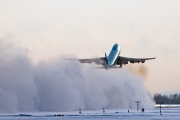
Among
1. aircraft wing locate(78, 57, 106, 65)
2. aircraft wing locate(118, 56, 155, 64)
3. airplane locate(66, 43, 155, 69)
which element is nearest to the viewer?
airplane locate(66, 43, 155, 69)

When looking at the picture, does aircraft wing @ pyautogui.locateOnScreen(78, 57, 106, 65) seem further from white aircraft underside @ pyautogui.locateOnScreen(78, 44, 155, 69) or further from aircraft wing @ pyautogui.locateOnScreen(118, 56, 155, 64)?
aircraft wing @ pyautogui.locateOnScreen(118, 56, 155, 64)

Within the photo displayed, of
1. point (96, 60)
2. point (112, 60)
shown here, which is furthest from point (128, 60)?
point (96, 60)

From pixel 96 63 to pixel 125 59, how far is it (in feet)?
27.0

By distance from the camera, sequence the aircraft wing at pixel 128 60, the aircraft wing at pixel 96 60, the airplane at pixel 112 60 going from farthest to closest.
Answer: the aircraft wing at pixel 96 60, the aircraft wing at pixel 128 60, the airplane at pixel 112 60

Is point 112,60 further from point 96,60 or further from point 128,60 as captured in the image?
point 128,60

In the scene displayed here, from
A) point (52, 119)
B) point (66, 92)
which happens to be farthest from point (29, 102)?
point (52, 119)

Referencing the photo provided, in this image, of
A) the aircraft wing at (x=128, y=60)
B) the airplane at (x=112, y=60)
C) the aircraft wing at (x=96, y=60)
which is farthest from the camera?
the aircraft wing at (x=96, y=60)

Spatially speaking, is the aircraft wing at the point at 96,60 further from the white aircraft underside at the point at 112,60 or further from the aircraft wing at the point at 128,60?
the aircraft wing at the point at 128,60

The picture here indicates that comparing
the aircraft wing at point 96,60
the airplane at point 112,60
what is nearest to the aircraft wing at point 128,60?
the airplane at point 112,60

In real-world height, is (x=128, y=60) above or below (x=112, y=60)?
above

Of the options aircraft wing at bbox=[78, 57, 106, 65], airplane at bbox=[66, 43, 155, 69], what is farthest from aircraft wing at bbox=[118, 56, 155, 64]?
aircraft wing at bbox=[78, 57, 106, 65]

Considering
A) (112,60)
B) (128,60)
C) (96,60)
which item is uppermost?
(128,60)

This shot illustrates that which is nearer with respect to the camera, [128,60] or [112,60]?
[112,60]

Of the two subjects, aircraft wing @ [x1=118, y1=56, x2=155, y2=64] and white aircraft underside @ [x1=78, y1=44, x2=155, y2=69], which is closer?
white aircraft underside @ [x1=78, y1=44, x2=155, y2=69]
